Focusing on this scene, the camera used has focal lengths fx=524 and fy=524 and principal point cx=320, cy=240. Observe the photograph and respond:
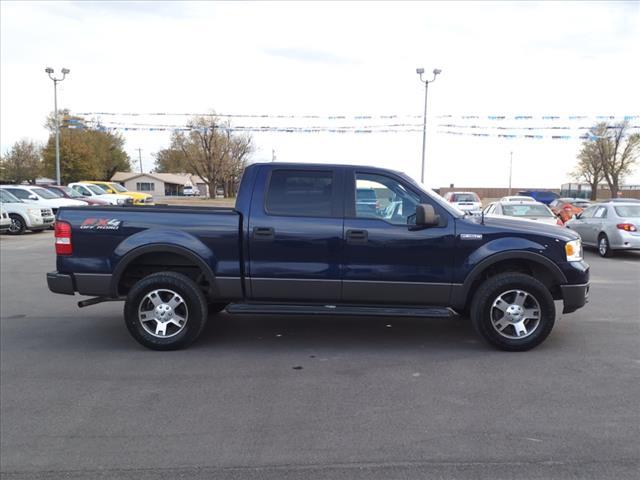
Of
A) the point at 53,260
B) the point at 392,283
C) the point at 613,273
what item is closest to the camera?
the point at 392,283

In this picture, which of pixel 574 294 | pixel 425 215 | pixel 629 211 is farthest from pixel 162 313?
pixel 629 211

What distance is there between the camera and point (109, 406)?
4.16 m

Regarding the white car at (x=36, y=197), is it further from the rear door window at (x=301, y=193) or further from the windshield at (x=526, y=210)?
the rear door window at (x=301, y=193)

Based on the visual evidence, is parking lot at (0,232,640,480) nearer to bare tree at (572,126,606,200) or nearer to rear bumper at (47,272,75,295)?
rear bumper at (47,272,75,295)

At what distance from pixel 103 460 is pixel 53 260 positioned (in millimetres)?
10473

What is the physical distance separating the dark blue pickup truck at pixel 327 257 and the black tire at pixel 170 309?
0.01 meters

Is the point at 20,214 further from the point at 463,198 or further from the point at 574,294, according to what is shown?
the point at 463,198

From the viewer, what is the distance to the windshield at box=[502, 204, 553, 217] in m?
14.3

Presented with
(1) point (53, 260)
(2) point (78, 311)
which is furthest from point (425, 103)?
(2) point (78, 311)

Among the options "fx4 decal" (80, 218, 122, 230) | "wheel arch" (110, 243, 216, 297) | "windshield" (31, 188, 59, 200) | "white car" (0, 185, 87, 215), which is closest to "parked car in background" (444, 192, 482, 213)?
"white car" (0, 185, 87, 215)

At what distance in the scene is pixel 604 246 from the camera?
1341 centimetres

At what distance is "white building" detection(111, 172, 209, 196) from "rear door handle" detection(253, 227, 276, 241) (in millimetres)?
79268

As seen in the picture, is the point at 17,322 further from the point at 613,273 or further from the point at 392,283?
the point at 613,273

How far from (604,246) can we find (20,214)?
61.1 ft
